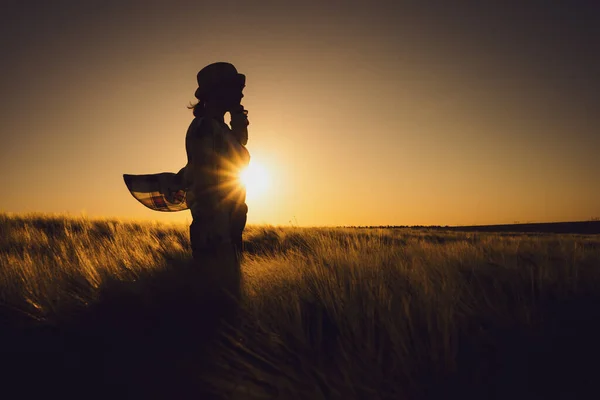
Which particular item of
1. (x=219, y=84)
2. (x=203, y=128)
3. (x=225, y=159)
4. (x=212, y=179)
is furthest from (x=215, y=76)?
(x=212, y=179)

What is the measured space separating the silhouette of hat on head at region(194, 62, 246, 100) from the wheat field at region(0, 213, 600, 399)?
2242 mm

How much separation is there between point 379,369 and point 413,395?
15 centimetres

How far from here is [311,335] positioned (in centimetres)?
184

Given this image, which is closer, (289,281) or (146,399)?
(146,399)

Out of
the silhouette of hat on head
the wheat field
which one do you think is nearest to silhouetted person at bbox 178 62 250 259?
the silhouette of hat on head

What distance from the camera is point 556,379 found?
1334 mm

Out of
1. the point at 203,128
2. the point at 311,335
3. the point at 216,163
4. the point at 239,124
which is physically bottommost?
the point at 311,335

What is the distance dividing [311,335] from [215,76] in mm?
3179

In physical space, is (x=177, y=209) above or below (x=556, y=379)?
above

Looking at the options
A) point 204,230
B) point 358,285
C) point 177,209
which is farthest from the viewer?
point 177,209

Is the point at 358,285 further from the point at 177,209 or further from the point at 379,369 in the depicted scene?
the point at 177,209

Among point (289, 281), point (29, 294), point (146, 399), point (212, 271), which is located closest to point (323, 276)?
point (289, 281)

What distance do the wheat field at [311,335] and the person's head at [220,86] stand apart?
2.14 meters

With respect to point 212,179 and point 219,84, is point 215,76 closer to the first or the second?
point 219,84
